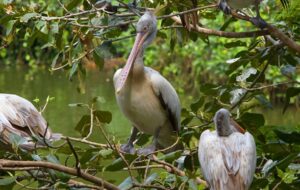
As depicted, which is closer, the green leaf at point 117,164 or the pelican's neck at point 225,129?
the green leaf at point 117,164

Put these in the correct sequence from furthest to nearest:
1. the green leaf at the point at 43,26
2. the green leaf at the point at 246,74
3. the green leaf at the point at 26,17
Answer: the green leaf at the point at 246,74
the green leaf at the point at 43,26
the green leaf at the point at 26,17

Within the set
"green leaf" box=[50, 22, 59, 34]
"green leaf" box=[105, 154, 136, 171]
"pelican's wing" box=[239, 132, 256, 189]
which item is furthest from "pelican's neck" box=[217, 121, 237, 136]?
"green leaf" box=[50, 22, 59, 34]

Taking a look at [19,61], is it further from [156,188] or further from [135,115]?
[156,188]

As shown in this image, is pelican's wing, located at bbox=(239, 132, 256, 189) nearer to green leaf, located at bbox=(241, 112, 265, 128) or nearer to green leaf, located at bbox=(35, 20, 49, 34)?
green leaf, located at bbox=(241, 112, 265, 128)

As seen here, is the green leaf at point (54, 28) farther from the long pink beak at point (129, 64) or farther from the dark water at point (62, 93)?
the dark water at point (62, 93)

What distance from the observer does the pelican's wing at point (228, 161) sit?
2.96 metres

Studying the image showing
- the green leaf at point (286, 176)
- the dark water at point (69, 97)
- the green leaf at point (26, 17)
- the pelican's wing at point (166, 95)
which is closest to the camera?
the green leaf at point (286, 176)

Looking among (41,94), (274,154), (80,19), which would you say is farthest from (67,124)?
(274,154)

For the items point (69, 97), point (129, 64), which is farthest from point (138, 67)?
point (69, 97)

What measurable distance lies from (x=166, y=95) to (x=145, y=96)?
0.15 m

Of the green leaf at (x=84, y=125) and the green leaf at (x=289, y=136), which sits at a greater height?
the green leaf at (x=84, y=125)

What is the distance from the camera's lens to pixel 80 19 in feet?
11.9

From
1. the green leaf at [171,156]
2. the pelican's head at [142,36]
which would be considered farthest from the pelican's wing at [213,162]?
the pelican's head at [142,36]

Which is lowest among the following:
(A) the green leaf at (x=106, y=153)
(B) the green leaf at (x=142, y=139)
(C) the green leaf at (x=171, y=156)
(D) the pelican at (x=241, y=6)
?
(B) the green leaf at (x=142, y=139)
